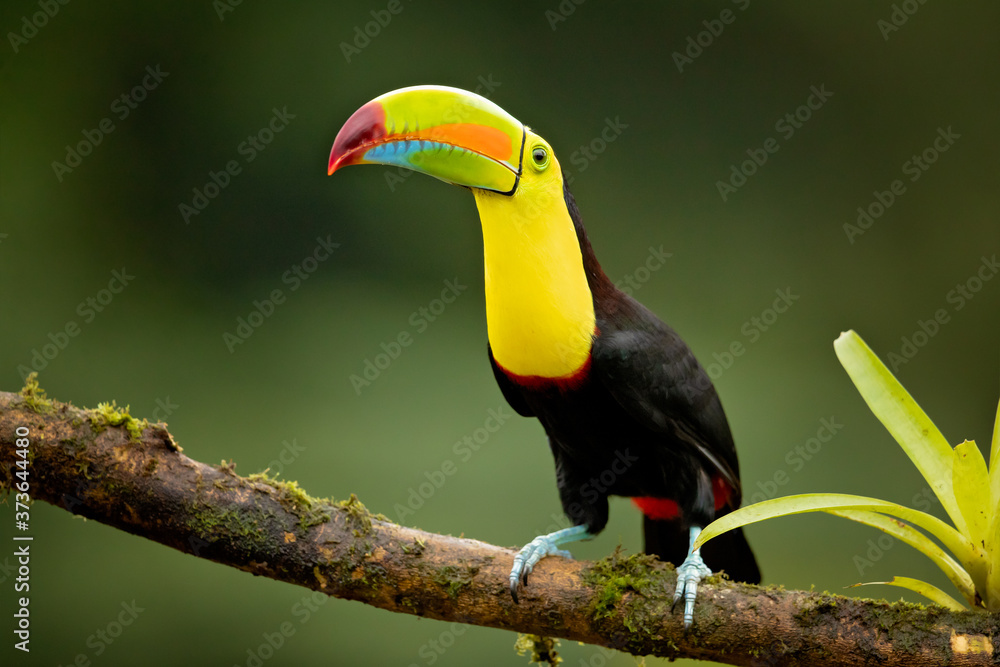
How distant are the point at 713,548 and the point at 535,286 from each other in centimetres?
93

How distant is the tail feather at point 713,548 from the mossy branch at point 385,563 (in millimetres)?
371

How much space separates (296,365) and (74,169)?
1.61 meters

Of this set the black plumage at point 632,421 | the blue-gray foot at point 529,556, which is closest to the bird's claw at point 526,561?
the blue-gray foot at point 529,556

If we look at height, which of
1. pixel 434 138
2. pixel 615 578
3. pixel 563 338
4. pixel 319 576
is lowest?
pixel 319 576

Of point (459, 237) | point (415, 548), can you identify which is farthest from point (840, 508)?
point (459, 237)

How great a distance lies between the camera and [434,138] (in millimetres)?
1986

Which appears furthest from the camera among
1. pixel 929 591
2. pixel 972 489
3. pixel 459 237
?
pixel 459 237

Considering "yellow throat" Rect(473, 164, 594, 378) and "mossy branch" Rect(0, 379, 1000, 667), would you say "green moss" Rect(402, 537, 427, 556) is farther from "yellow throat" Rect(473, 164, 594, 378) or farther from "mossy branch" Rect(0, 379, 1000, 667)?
"yellow throat" Rect(473, 164, 594, 378)

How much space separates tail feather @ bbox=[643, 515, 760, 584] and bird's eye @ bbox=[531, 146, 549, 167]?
98 cm

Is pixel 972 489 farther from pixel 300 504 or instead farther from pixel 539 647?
pixel 300 504

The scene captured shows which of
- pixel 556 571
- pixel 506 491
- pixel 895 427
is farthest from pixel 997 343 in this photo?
pixel 556 571

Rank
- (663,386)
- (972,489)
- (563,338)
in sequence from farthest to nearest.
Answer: (663,386) < (563,338) < (972,489)

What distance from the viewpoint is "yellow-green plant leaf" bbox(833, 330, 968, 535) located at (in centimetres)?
194

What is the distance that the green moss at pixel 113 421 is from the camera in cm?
194
